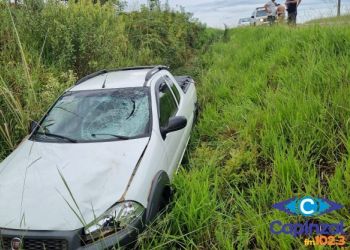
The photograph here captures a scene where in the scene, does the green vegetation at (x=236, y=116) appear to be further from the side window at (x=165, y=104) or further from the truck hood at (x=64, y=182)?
the side window at (x=165, y=104)

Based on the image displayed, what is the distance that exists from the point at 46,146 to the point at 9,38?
141 inches

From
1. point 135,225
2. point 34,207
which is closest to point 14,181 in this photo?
point 34,207

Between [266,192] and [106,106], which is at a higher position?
[106,106]

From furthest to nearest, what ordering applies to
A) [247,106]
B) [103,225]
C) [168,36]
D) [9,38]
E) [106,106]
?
[168,36]
[9,38]
[247,106]
[106,106]
[103,225]

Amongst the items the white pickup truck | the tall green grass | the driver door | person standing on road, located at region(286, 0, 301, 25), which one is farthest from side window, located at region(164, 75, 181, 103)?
person standing on road, located at region(286, 0, 301, 25)

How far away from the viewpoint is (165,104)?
184 inches

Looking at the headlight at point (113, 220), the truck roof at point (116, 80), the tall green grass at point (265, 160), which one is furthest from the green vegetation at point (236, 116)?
the truck roof at point (116, 80)

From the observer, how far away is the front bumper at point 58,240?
260 cm

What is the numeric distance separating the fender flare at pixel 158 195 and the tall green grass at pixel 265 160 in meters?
0.10

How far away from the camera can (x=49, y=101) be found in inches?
214

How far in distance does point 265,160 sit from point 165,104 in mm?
1550

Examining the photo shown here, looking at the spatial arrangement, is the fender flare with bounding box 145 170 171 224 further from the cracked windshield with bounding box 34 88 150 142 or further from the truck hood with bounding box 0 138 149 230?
the cracked windshield with bounding box 34 88 150 142

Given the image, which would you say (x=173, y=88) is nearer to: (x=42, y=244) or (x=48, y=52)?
(x=48, y=52)

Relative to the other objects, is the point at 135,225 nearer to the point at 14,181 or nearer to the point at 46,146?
the point at 14,181
